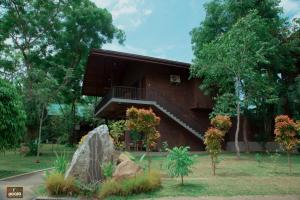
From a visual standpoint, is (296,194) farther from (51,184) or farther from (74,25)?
(74,25)

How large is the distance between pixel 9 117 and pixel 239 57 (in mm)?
12438

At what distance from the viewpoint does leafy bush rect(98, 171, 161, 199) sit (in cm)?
841

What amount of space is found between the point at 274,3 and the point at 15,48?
2074cm

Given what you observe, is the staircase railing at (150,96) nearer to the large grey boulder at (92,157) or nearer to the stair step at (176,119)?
the stair step at (176,119)

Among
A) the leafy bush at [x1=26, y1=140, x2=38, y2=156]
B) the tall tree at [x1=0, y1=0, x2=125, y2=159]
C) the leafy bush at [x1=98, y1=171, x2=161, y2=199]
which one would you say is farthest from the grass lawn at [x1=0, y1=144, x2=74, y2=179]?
the leafy bush at [x1=98, y1=171, x2=161, y2=199]

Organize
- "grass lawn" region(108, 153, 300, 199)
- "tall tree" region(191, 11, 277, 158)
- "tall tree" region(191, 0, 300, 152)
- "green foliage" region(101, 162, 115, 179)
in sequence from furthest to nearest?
"tall tree" region(191, 0, 300, 152) → "tall tree" region(191, 11, 277, 158) → "green foliage" region(101, 162, 115, 179) → "grass lawn" region(108, 153, 300, 199)

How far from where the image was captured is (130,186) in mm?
8492

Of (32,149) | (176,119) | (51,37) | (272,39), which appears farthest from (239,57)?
(51,37)

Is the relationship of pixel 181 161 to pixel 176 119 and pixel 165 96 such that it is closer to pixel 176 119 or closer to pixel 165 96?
pixel 176 119

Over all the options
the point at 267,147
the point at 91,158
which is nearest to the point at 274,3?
the point at 267,147

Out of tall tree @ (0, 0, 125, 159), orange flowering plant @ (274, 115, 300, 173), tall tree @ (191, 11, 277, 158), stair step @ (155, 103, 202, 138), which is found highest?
tall tree @ (0, 0, 125, 159)

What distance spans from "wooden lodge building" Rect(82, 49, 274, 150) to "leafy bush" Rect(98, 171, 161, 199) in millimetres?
13807

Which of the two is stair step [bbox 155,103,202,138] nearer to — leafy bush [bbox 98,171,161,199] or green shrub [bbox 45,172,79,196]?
leafy bush [bbox 98,171,161,199]

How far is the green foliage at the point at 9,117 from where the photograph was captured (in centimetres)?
1305
